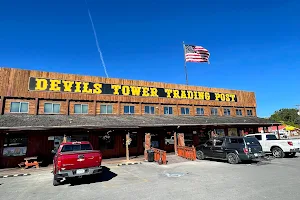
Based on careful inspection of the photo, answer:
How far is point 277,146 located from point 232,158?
5.49 m

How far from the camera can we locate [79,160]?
9734 mm

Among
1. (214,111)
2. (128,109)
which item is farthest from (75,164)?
(214,111)

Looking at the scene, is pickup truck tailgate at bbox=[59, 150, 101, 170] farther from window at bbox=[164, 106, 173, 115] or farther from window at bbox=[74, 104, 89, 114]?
window at bbox=[164, 106, 173, 115]

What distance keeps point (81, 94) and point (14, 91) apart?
19.5ft

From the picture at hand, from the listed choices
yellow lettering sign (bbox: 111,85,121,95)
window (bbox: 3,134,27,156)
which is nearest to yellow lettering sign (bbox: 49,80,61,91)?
window (bbox: 3,134,27,156)

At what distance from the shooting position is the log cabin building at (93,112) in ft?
54.5

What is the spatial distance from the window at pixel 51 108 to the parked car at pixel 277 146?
60.5ft

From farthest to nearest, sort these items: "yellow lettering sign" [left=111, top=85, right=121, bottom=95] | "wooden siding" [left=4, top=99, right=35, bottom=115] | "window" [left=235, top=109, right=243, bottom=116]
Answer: "window" [left=235, top=109, right=243, bottom=116] < "yellow lettering sign" [left=111, top=85, right=121, bottom=95] < "wooden siding" [left=4, top=99, right=35, bottom=115]

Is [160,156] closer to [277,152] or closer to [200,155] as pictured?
[200,155]

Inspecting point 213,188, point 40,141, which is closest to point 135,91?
point 40,141

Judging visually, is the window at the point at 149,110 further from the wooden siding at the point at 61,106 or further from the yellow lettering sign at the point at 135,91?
the wooden siding at the point at 61,106

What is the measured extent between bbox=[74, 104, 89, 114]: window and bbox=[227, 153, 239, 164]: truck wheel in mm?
14540

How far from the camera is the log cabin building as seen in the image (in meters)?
16.6

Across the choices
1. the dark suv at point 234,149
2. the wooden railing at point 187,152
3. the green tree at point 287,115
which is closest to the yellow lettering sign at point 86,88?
the wooden railing at point 187,152
